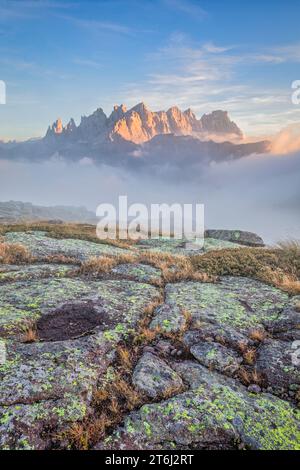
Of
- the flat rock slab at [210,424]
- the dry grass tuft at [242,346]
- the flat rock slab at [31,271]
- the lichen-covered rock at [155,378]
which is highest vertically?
the flat rock slab at [31,271]

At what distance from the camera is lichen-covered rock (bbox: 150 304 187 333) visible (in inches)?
352

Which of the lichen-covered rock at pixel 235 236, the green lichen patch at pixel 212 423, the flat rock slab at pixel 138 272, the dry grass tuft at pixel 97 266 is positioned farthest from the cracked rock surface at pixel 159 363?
the lichen-covered rock at pixel 235 236

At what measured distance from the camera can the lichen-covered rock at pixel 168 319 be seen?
895 centimetres

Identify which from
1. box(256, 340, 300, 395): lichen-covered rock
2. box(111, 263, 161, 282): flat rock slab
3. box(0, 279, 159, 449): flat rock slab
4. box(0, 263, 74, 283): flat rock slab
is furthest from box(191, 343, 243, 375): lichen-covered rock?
box(0, 263, 74, 283): flat rock slab

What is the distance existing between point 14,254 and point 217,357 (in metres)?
11.3

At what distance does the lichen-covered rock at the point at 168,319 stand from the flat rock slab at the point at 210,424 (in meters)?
2.39

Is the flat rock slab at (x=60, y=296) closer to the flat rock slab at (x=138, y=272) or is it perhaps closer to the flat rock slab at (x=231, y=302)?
the flat rock slab at (x=138, y=272)

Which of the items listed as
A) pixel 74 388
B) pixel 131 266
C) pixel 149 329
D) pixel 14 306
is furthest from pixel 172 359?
pixel 131 266

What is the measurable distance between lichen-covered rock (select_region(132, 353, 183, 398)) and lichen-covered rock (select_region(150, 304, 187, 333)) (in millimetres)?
1365

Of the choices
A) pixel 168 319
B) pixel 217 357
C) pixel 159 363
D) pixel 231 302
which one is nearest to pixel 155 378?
pixel 159 363

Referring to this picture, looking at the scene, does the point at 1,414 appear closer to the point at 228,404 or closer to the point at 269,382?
the point at 228,404

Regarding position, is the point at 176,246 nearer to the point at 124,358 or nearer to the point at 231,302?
the point at 231,302

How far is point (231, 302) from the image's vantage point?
11.0 meters

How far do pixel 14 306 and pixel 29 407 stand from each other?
166 inches
